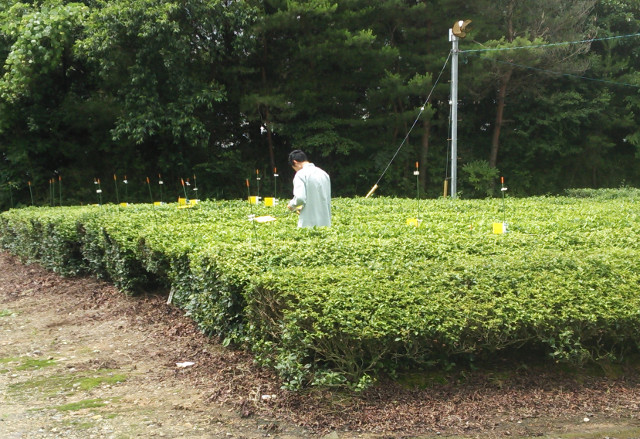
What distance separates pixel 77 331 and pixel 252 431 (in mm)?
3259

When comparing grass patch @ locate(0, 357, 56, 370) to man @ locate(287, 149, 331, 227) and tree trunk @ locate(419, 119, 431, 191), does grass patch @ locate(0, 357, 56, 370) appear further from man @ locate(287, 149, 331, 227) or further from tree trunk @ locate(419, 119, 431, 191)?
tree trunk @ locate(419, 119, 431, 191)

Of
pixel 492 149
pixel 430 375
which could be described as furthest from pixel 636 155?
pixel 430 375

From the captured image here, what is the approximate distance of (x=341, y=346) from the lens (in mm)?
3826

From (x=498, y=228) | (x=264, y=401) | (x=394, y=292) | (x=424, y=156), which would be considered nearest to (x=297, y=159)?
(x=498, y=228)

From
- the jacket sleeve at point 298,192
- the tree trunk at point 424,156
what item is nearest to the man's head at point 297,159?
the jacket sleeve at point 298,192

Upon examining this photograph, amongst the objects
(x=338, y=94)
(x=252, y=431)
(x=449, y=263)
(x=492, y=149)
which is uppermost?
(x=338, y=94)

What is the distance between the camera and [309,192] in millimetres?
6535

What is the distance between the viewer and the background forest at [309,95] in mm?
16359

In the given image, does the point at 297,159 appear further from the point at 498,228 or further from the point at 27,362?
the point at 27,362

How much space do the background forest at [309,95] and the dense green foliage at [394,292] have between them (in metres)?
10.2

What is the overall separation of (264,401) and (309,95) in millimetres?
16249

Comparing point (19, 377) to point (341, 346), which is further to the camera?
point (19, 377)

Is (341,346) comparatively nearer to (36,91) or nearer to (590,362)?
(590,362)

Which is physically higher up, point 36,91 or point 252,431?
point 36,91
